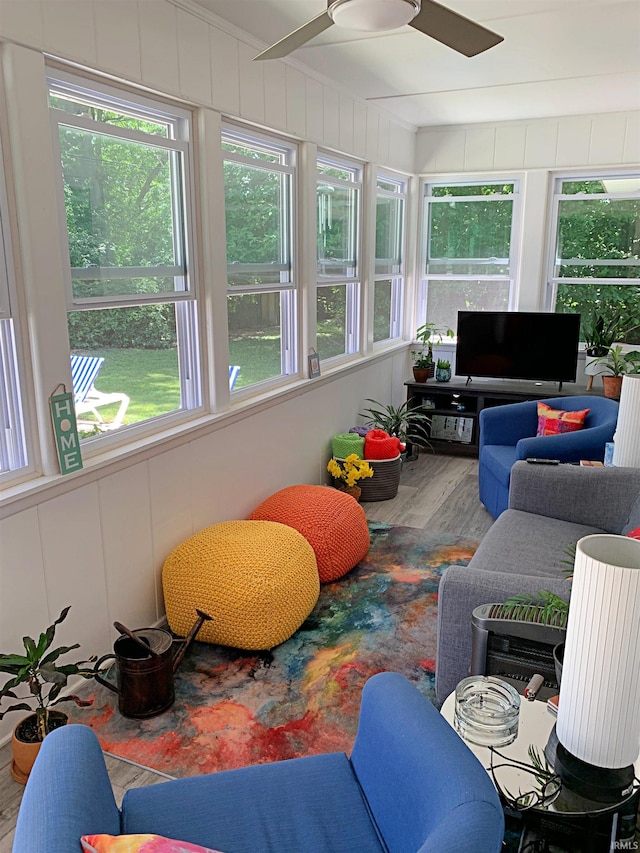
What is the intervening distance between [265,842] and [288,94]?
135 inches

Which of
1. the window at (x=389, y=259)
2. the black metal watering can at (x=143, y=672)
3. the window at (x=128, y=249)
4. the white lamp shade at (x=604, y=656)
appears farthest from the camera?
the window at (x=389, y=259)

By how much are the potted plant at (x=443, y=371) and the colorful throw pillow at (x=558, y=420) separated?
1.47m

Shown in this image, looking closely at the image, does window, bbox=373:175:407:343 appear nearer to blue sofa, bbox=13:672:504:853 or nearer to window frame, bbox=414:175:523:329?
window frame, bbox=414:175:523:329

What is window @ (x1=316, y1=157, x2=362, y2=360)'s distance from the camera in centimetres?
437

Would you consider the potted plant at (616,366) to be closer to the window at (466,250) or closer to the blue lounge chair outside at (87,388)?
the window at (466,250)

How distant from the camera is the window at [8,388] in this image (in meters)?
2.16

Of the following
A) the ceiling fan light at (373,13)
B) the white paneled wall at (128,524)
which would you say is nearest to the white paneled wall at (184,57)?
the ceiling fan light at (373,13)

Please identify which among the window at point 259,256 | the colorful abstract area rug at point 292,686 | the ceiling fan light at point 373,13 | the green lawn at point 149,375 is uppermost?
the ceiling fan light at point 373,13

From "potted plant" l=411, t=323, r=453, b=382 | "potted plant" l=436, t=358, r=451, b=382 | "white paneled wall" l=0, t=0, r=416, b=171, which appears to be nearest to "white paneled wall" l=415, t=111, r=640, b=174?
"potted plant" l=411, t=323, r=453, b=382

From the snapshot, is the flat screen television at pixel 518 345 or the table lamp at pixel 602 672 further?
the flat screen television at pixel 518 345

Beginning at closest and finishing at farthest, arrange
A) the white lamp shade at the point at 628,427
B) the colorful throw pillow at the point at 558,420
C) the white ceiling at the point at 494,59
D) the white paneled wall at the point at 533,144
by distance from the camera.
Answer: the white lamp shade at the point at 628,427 → the white ceiling at the point at 494,59 → the colorful throw pillow at the point at 558,420 → the white paneled wall at the point at 533,144

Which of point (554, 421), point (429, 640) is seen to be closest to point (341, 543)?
point (429, 640)

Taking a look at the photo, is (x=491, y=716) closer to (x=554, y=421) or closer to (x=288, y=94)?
(x=554, y=421)

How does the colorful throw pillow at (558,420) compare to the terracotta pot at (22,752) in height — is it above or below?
above
